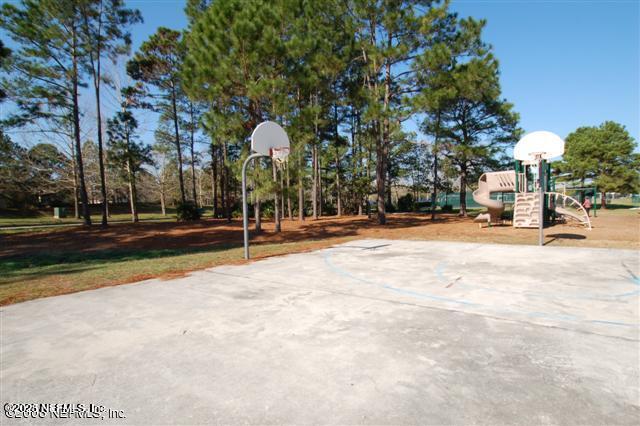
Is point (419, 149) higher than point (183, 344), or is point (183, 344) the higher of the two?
point (419, 149)

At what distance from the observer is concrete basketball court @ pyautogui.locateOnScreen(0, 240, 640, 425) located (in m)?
1.86

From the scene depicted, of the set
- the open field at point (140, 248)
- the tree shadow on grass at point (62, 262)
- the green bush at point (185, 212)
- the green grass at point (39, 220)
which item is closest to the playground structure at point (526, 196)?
the open field at point (140, 248)

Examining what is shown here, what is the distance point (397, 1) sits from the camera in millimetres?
14539

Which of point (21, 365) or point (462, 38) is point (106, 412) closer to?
point (21, 365)

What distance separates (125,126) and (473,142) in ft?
75.5

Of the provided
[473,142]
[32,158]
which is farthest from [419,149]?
[32,158]

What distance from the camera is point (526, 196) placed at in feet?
37.6

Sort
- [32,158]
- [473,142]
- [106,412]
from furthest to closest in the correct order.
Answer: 1. [32,158]
2. [473,142]
3. [106,412]

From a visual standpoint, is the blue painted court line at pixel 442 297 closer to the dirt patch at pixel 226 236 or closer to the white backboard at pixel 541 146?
the dirt patch at pixel 226 236

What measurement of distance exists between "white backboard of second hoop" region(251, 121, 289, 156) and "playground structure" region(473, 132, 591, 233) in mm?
7347

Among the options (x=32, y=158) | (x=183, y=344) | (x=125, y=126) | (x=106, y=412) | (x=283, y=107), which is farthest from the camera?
(x=32, y=158)

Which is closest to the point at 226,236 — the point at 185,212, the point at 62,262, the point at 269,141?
the point at 62,262

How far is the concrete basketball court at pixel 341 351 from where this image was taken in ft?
6.11

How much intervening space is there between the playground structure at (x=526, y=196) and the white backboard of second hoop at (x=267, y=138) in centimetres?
735
